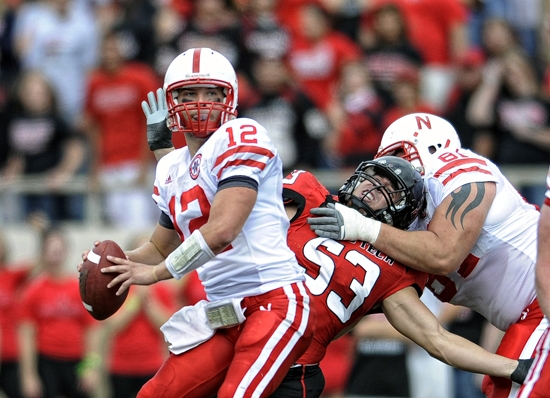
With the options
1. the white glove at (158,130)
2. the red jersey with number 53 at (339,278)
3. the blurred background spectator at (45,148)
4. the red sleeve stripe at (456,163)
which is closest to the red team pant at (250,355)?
the red jersey with number 53 at (339,278)

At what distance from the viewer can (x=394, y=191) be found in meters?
4.98

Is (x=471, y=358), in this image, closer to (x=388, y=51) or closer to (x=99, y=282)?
(x=99, y=282)

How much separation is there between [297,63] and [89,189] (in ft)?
7.63

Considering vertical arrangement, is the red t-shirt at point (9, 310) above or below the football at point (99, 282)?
below

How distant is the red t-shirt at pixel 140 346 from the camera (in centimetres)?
852

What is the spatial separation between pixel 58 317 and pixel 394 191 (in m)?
4.71

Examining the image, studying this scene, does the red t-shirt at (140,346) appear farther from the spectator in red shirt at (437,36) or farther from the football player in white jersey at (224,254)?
the football player in white jersey at (224,254)

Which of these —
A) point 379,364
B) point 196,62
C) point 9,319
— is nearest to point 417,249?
point 196,62

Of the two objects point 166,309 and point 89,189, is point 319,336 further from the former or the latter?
point 89,189

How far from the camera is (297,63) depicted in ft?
32.5

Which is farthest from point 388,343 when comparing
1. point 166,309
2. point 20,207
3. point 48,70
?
point 48,70

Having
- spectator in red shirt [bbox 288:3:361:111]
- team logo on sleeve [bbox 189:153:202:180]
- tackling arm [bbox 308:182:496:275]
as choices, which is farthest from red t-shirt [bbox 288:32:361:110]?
team logo on sleeve [bbox 189:153:202:180]

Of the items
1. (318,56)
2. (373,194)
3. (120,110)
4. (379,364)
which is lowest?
(379,364)

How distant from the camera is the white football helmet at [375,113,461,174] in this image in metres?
5.29
